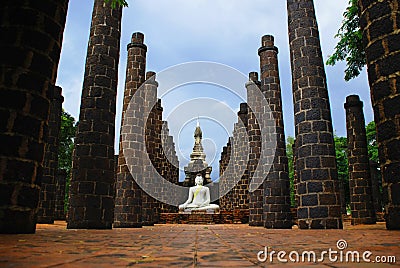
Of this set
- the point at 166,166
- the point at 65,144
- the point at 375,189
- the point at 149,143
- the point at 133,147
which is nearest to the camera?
the point at 133,147

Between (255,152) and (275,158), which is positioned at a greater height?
(255,152)

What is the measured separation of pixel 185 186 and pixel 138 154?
19.9m

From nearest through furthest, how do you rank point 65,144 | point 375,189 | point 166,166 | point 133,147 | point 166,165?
point 133,147 → point 375,189 → point 65,144 → point 166,166 → point 166,165

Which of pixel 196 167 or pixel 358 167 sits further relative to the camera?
pixel 196 167

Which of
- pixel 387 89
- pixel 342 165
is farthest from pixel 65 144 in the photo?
pixel 387 89

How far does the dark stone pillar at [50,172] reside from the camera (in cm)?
1438

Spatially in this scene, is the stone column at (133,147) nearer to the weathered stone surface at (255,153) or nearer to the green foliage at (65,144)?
the weathered stone surface at (255,153)

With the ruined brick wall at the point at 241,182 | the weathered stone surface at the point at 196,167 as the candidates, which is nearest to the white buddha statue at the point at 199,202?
the ruined brick wall at the point at 241,182

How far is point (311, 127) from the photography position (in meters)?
9.35

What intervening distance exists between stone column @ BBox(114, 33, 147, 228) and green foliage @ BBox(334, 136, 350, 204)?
18116 millimetres

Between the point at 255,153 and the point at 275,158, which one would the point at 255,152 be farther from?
the point at 275,158

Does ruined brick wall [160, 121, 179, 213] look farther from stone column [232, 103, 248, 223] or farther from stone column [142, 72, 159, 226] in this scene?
stone column [142, 72, 159, 226]

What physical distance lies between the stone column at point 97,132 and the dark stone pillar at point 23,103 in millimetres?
4091

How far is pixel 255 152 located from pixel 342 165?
54.4 feet
